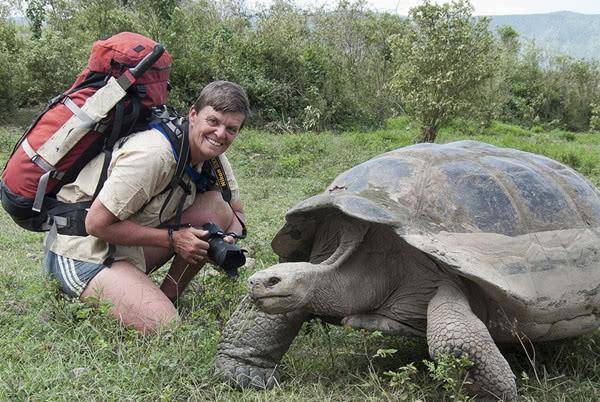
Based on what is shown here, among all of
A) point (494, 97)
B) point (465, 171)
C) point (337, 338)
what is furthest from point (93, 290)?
point (494, 97)

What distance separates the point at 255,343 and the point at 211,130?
0.97m

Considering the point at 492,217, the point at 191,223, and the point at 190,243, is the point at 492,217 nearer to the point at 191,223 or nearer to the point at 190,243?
the point at 190,243

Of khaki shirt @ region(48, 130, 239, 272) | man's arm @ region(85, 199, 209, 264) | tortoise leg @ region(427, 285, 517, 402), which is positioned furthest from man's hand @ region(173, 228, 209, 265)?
tortoise leg @ region(427, 285, 517, 402)

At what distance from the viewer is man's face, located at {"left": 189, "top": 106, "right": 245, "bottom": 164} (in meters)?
2.95

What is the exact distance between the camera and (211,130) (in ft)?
9.68

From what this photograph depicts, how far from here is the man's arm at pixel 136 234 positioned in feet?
9.31

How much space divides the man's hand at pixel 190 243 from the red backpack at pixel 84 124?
1.42ft

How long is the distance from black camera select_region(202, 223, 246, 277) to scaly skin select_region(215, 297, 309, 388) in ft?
0.74

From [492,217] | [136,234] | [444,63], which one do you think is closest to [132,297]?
[136,234]

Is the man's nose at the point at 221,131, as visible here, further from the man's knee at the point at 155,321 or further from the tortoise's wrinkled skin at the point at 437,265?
the man's knee at the point at 155,321

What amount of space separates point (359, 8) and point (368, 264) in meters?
14.5

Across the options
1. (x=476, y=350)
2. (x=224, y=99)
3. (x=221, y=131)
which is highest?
(x=224, y=99)

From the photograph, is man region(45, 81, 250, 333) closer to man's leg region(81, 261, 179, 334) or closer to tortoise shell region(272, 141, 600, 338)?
man's leg region(81, 261, 179, 334)

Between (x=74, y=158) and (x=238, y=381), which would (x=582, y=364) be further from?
(x=74, y=158)
